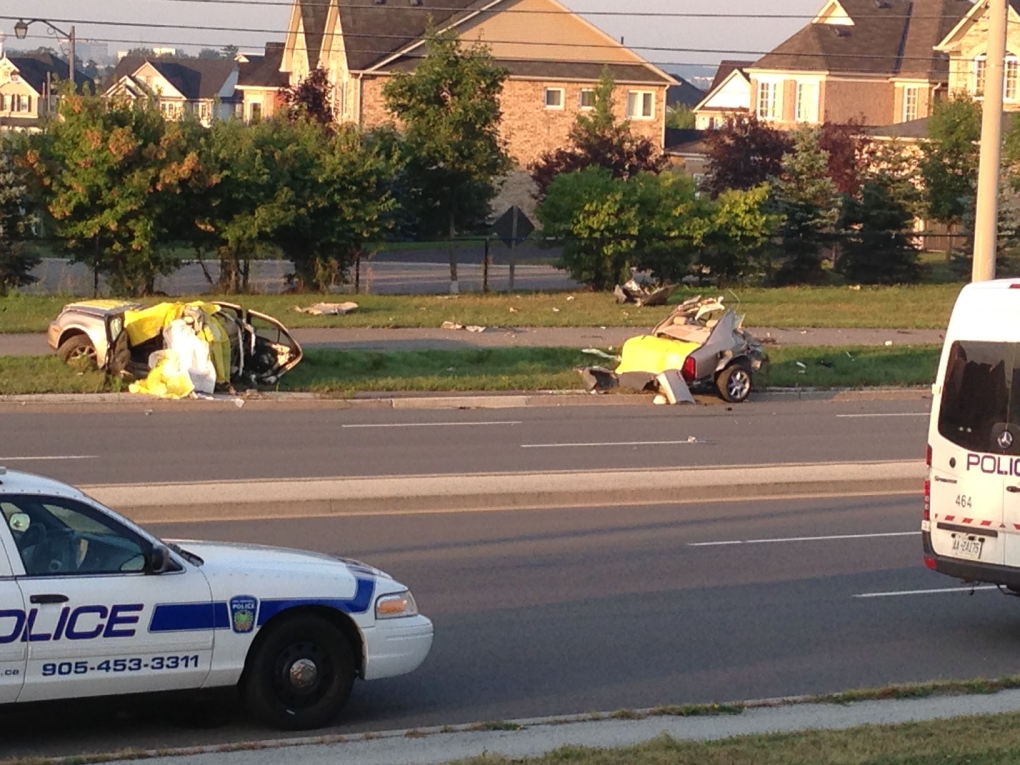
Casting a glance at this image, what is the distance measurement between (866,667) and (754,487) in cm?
608

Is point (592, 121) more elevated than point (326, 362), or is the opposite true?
point (592, 121)

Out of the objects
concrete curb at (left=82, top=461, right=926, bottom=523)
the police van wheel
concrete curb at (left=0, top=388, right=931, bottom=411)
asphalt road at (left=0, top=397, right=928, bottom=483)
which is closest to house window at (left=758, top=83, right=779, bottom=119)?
concrete curb at (left=0, top=388, right=931, bottom=411)

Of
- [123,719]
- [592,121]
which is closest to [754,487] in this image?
[123,719]

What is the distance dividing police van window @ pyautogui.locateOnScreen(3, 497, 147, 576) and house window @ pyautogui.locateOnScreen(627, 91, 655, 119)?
60727 millimetres

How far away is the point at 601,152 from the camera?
176 ft

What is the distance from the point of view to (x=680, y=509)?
569 inches

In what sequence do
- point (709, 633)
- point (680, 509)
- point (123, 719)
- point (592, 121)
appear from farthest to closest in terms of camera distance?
point (592, 121), point (680, 509), point (709, 633), point (123, 719)

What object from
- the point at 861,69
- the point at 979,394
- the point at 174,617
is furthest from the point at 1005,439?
the point at 861,69

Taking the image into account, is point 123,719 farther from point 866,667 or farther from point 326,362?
point 326,362

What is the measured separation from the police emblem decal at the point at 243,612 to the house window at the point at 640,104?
60594 mm

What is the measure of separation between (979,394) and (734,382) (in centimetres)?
1309

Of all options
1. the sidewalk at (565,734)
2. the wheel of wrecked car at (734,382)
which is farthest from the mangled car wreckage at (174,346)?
the sidewalk at (565,734)

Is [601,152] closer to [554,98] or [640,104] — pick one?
[554,98]

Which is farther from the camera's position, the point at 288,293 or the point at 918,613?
the point at 288,293
